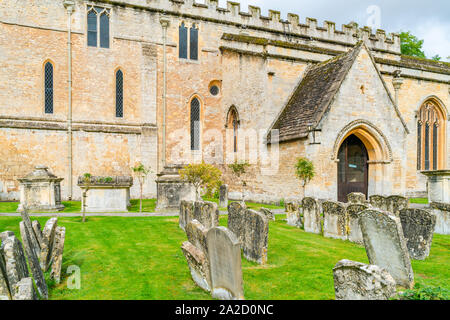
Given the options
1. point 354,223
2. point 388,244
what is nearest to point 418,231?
point 354,223

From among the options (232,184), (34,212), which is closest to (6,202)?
(34,212)

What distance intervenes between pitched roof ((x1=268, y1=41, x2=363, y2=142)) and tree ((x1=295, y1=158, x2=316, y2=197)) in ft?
3.89

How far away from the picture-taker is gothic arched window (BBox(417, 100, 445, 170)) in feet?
75.7

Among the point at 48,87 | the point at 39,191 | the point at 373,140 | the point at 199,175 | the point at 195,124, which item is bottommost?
the point at 39,191

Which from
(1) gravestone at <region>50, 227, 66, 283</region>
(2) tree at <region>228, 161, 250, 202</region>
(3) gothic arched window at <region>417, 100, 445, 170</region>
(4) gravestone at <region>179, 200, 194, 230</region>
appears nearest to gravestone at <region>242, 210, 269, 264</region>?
(4) gravestone at <region>179, 200, 194, 230</region>

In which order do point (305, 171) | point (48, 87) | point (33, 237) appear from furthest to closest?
point (48, 87) < point (305, 171) < point (33, 237)

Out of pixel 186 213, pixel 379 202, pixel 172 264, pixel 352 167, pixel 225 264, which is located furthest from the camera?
pixel 352 167

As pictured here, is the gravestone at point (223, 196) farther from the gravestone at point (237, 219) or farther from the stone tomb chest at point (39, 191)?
the stone tomb chest at point (39, 191)

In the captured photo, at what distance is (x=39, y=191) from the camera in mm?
13461

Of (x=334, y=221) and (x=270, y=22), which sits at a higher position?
(x=270, y=22)

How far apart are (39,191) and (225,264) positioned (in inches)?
453

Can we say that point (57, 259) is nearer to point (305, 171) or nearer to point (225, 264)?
point (225, 264)

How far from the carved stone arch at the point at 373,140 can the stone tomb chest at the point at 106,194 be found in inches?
406

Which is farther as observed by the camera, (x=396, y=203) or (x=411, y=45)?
(x=411, y=45)
